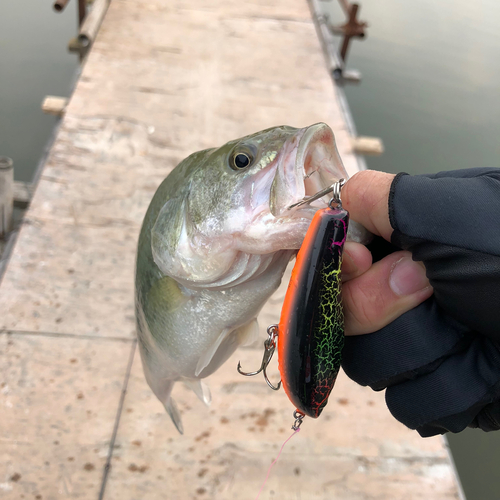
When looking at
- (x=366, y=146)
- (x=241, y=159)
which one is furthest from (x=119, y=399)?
(x=366, y=146)

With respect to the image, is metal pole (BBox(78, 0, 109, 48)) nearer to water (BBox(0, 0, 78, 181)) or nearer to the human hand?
water (BBox(0, 0, 78, 181))

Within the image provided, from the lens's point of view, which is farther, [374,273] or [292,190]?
[374,273]

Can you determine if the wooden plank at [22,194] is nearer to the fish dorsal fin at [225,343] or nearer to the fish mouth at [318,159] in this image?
the fish dorsal fin at [225,343]

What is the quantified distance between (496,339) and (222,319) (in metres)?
0.69

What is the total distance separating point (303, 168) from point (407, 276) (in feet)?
1.23

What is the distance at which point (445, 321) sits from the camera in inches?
47.4

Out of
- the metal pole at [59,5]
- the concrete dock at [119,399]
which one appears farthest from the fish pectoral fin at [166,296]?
the metal pole at [59,5]

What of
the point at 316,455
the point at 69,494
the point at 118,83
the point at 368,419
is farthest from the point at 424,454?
the point at 118,83

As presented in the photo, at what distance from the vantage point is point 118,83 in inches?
199

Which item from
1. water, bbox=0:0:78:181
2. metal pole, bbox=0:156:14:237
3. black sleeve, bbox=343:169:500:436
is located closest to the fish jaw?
black sleeve, bbox=343:169:500:436

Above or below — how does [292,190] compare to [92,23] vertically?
above

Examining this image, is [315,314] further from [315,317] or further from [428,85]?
[428,85]

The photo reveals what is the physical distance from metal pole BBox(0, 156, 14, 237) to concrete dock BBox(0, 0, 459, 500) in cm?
24

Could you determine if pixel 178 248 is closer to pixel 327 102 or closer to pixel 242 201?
pixel 242 201
